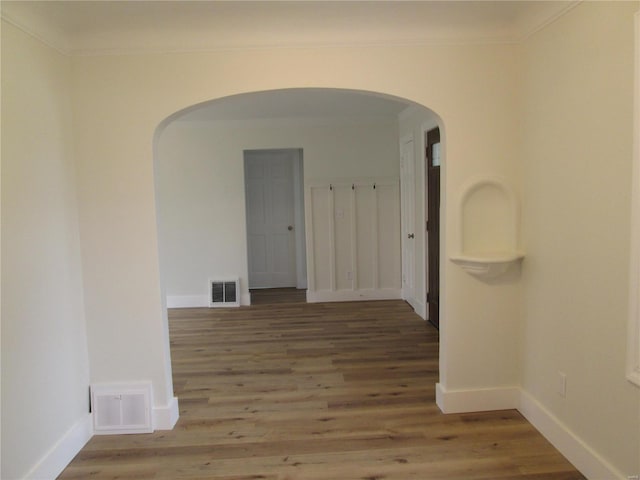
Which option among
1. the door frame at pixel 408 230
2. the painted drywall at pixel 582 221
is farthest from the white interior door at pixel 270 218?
the painted drywall at pixel 582 221

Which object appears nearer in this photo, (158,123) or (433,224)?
(158,123)

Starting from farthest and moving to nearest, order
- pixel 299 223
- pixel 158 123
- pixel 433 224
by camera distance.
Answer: pixel 299 223
pixel 433 224
pixel 158 123

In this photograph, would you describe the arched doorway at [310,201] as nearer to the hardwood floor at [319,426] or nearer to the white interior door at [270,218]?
the white interior door at [270,218]

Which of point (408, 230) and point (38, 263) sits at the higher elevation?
point (38, 263)

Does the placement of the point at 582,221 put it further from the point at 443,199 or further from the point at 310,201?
the point at 310,201

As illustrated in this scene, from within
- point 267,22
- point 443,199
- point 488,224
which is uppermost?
point 267,22

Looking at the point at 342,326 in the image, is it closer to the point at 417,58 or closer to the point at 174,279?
the point at 174,279

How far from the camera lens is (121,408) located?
273 centimetres

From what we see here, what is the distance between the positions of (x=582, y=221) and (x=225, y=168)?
14.7ft

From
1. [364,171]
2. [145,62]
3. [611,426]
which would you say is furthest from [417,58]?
[364,171]

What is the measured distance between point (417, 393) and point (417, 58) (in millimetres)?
2283

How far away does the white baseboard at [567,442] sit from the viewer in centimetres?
210

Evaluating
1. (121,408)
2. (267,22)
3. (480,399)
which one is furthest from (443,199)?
(121,408)

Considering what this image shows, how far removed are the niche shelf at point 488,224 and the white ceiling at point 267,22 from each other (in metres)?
0.91
